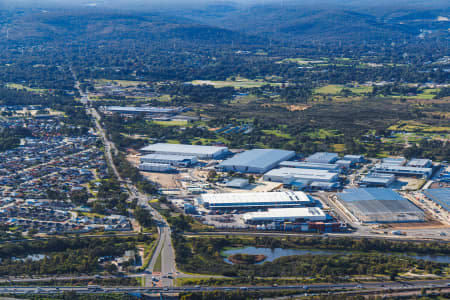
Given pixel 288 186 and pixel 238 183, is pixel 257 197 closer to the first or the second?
pixel 238 183

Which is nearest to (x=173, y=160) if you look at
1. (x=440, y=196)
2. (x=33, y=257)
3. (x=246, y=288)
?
(x=33, y=257)

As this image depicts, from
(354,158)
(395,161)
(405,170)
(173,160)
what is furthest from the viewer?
(354,158)

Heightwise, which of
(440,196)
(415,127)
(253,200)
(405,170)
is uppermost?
(440,196)

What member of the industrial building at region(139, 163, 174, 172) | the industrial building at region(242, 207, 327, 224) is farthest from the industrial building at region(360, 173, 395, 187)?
the industrial building at region(139, 163, 174, 172)

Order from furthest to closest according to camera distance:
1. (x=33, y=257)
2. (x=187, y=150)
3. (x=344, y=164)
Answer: (x=187, y=150), (x=344, y=164), (x=33, y=257)

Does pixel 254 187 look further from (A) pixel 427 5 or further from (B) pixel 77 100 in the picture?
(A) pixel 427 5

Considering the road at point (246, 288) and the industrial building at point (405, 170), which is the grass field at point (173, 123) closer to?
the industrial building at point (405, 170)

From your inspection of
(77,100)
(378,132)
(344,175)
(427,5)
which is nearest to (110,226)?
(344,175)
